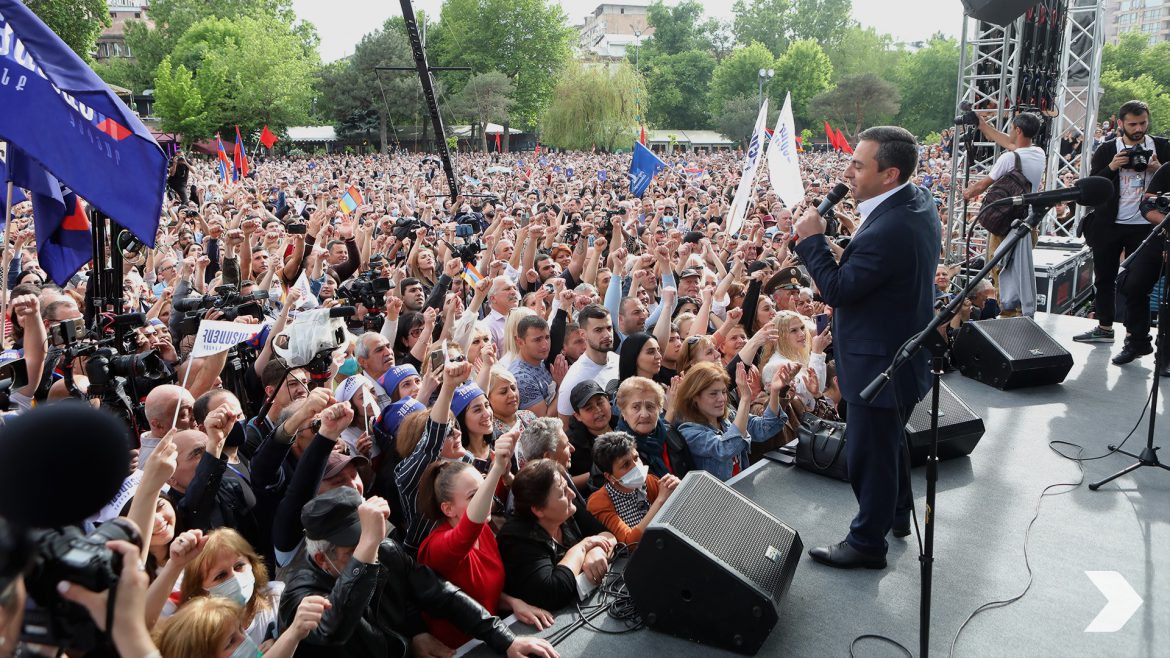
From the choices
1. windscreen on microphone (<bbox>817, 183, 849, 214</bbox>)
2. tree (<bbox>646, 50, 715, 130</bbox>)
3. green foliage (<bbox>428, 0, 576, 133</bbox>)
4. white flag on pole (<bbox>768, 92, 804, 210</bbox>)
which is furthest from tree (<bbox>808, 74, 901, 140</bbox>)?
windscreen on microphone (<bbox>817, 183, 849, 214</bbox>)

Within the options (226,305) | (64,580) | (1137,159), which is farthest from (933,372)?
(1137,159)

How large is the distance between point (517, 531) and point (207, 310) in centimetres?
258

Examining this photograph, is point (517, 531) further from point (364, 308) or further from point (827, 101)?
point (827, 101)

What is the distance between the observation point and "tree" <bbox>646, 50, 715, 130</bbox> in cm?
8831

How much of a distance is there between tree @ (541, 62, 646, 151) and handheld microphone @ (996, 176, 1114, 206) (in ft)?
175

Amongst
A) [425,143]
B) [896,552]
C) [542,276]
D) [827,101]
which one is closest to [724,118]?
[827,101]

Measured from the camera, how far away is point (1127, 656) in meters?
2.90

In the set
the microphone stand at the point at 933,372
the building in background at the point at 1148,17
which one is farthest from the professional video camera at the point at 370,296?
the building in background at the point at 1148,17

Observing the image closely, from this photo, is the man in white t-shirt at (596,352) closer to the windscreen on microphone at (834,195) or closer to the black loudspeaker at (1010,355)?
the windscreen on microphone at (834,195)

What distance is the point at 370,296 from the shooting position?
6.95 m

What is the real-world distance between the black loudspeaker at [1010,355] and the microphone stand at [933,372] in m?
3.03

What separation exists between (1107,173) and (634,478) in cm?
509

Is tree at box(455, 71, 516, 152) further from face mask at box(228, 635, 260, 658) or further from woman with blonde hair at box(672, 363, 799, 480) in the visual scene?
face mask at box(228, 635, 260, 658)

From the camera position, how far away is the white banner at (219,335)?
3.87 meters
